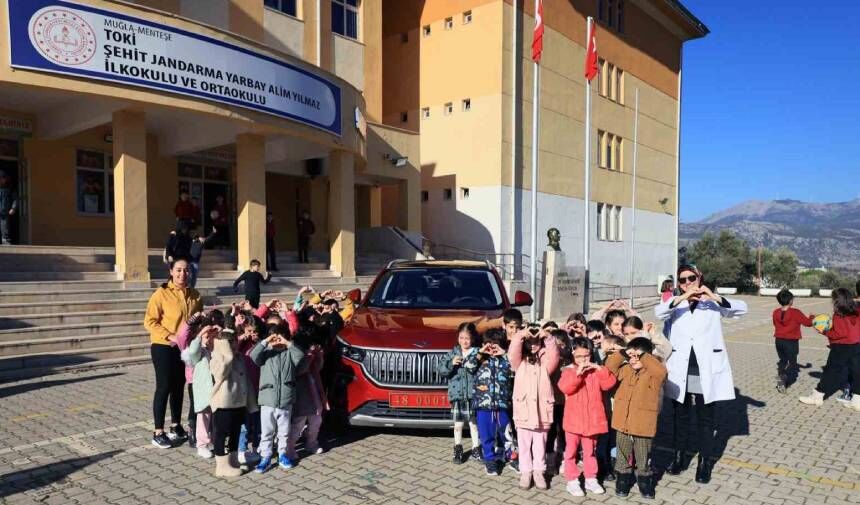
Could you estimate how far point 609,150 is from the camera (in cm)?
2953

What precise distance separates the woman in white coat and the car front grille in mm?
1965

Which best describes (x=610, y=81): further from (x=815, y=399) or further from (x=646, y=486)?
(x=646, y=486)

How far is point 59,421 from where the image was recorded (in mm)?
6254

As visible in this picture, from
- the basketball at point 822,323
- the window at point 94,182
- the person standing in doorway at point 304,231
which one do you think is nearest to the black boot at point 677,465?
the basketball at point 822,323

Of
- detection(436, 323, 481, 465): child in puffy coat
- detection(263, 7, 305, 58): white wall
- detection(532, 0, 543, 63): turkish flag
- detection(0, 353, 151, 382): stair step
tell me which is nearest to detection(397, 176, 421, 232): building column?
detection(263, 7, 305, 58): white wall

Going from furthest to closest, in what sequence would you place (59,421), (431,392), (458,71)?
(458,71), (59,421), (431,392)

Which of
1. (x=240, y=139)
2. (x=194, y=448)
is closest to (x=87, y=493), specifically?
(x=194, y=448)

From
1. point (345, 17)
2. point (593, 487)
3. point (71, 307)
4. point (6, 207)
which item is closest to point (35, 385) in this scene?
point (71, 307)

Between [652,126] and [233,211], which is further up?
[652,126]

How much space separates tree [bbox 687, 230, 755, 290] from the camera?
5147cm

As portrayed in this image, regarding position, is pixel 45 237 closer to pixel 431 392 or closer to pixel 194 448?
pixel 194 448

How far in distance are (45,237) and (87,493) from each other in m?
12.7

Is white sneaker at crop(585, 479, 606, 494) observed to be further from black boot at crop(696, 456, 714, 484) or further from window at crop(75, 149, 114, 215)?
window at crop(75, 149, 114, 215)

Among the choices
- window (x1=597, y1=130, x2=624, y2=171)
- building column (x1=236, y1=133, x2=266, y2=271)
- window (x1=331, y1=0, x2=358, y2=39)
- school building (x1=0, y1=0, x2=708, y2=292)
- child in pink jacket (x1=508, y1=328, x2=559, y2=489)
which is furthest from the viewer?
window (x1=597, y1=130, x2=624, y2=171)
